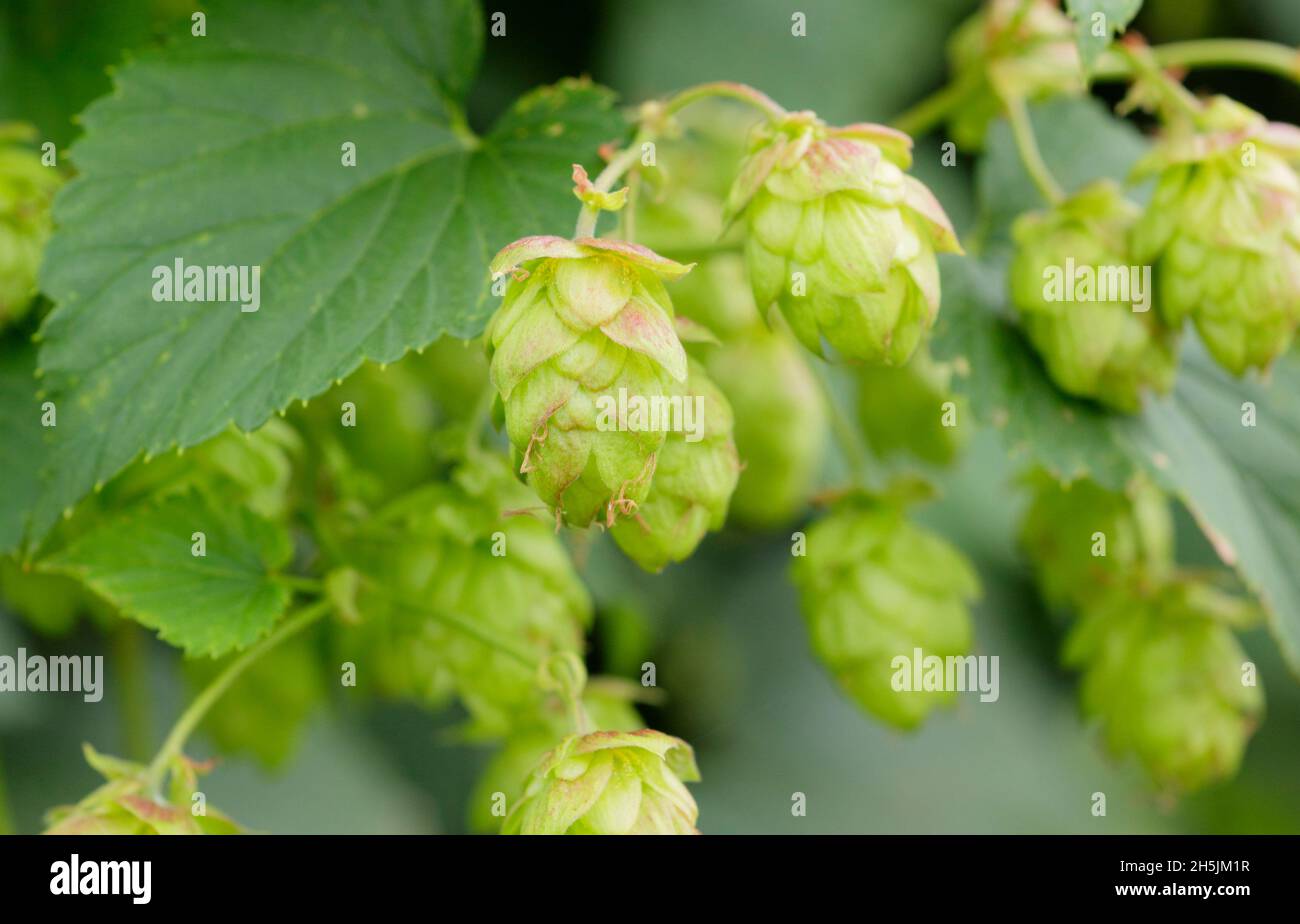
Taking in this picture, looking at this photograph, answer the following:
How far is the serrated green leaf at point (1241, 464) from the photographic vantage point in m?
1.34

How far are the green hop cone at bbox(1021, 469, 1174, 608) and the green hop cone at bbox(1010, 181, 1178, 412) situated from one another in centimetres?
29

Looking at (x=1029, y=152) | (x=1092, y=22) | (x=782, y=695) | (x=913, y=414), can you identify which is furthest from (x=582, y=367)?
(x=782, y=695)

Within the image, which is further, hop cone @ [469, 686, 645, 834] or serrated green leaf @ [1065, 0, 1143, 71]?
hop cone @ [469, 686, 645, 834]

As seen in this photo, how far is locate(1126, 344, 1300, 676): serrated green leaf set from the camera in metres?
1.34

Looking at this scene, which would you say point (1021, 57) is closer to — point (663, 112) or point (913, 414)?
point (913, 414)

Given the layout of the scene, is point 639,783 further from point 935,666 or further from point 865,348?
point 935,666

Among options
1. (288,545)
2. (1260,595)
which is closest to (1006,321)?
(1260,595)

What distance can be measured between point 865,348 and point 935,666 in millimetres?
510

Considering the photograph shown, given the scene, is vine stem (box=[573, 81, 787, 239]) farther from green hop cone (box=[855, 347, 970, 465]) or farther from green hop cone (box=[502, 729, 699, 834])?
green hop cone (box=[855, 347, 970, 465])

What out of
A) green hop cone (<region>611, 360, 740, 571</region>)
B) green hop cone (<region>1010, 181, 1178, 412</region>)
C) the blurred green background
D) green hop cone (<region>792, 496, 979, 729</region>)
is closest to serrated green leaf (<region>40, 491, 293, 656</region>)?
green hop cone (<region>611, 360, 740, 571</region>)

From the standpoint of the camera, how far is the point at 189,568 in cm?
121

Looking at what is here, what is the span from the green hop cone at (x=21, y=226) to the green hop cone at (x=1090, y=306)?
2.90 feet

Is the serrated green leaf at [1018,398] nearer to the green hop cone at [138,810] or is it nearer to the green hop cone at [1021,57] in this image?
the green hop cone at [1021,57]

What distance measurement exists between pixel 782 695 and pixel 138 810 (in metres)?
1.69
